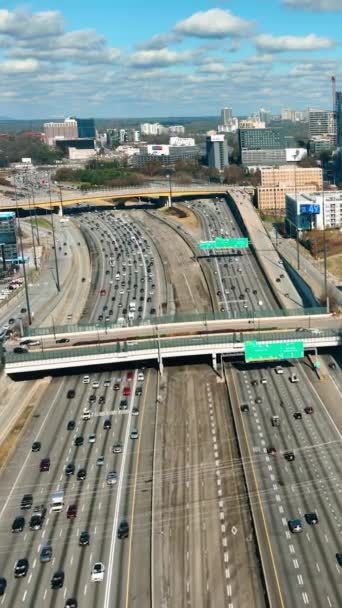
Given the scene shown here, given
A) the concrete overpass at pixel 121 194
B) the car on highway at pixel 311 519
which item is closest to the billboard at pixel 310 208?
the concrete overpass at pixel 121 194

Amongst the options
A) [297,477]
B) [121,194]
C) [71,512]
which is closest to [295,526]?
[297,477]

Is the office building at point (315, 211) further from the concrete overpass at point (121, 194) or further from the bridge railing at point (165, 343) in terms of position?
A: the bridge railing at point (165, 343)

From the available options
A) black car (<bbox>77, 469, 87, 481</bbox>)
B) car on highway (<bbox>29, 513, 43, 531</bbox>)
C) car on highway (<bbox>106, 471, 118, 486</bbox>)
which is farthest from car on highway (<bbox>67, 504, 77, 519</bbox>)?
black car (<bbox>77, 469, 87, 481</bbox>)

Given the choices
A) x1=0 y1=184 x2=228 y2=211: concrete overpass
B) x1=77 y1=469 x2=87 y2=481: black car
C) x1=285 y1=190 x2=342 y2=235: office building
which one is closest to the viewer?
x1=77 y1=469 x2=87 y2=481: black car

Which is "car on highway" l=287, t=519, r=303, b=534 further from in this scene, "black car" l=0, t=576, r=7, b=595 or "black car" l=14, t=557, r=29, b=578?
"black car" l=0, t=576, r=7, b=595

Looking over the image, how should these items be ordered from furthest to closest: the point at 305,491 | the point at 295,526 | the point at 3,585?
the point at 305,491
the point at 295,526
the point at 3,585

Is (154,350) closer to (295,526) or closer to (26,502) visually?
(26,502)
